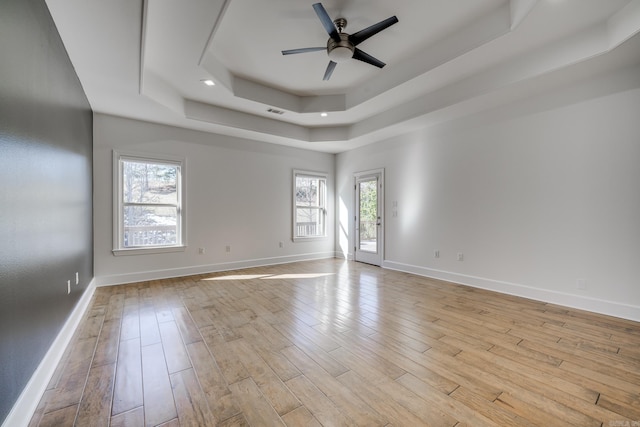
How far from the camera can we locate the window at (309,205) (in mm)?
6642

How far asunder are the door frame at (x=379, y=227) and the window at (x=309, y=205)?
2.77 feet

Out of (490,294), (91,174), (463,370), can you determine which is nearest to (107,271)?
(91,174)

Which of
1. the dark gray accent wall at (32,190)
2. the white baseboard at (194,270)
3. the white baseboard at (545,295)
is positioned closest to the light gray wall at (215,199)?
the white baseboard at (194,270)

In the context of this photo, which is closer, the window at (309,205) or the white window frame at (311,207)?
the white window frame at (311,207)

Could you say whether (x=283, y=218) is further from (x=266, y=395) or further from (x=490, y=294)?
(x=266, y=395)

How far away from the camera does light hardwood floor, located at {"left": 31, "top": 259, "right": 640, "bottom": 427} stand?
1.61 metres

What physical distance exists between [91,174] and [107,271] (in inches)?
60.3

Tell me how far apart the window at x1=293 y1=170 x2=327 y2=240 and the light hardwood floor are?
3.10m

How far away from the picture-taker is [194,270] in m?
5.16

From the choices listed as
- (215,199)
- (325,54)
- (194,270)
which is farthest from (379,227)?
(194,270)

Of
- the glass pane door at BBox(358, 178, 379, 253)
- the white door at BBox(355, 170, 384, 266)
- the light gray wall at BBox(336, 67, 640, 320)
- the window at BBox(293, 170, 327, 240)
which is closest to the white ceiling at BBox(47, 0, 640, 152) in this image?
the light gray wall at BBox(336, 67, 640, 320)

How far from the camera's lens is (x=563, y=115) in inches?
137

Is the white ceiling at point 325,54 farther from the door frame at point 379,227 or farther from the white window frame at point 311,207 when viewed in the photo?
the white window frame at point 311,207

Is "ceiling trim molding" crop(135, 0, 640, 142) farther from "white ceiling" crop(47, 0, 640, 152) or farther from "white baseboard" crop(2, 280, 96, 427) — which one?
"white baseboard" crop(2, 280, 96, 427)
